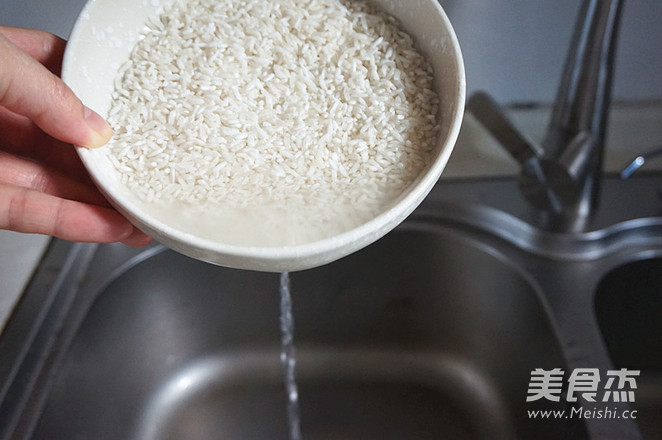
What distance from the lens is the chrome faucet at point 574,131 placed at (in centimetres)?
75

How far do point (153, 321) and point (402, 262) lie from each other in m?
0.37

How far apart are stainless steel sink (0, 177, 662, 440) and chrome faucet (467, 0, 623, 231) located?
35 millimetres

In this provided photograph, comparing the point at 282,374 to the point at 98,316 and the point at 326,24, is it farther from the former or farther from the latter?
the point at 326,24

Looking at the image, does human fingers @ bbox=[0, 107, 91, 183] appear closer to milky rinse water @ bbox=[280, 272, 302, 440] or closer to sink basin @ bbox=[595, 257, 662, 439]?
milky rinse water @ bbox=[280, 272, 302, 440]

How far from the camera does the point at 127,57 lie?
0.59 m

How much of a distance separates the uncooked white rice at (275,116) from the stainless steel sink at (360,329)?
34 cm

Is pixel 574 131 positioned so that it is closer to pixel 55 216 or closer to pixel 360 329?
pixel 360 329

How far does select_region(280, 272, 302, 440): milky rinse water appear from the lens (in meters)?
0.89

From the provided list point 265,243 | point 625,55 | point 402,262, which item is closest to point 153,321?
point 402,262

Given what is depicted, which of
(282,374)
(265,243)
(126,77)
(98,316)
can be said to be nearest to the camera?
(265,243)

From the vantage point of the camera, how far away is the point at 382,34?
1.93ft

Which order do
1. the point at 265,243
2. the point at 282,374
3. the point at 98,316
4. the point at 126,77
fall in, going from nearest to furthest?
1. the point at 265,243
2. the point at 126,77
3. the point at 98,316
4. the point at 282,374

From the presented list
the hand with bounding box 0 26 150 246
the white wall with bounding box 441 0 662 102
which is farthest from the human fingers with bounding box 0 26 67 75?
the white wall with bounding box 441 0 662 102

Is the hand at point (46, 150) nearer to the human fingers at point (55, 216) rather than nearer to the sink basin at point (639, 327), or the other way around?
the human fingers at point (55, 216)
